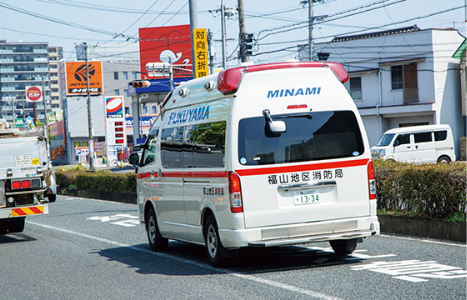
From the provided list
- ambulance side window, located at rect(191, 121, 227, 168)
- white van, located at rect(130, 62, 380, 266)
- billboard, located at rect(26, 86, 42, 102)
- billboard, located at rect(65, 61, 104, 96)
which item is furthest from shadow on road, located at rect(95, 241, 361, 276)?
billboard, located at rect(26, 86, 42, 102)

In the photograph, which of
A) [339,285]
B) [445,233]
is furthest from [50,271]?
[445,233]

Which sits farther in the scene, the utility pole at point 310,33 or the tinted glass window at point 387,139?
the utility pole at point 310,33

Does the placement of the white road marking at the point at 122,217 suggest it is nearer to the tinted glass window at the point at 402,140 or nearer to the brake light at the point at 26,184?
the brake light at the point at 26,184

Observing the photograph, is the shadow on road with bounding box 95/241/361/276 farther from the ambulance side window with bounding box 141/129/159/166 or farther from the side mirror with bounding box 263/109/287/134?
the side mirror with bounding box 263/109/287/134

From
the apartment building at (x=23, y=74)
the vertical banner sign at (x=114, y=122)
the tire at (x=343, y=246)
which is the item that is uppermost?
the apartment building at (x=23, y=74)

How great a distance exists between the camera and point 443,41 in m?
34.3

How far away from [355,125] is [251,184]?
166 cm

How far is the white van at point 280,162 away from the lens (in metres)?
6.97

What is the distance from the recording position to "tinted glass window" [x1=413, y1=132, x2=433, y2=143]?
29.0 meters

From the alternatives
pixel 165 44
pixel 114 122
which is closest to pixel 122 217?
pixel 114 122

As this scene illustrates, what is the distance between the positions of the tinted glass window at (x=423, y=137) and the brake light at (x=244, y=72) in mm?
22693

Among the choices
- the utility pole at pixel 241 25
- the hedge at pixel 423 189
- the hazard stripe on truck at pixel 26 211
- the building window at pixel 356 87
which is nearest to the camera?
the hedge at pixel 423 189

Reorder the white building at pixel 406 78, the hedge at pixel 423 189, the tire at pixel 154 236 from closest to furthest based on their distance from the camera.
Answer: the hedge at pixel 423 189
the tire at pixel 154 236
the white building at pixel 406 78

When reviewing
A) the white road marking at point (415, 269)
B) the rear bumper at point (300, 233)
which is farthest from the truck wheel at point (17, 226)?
the white road marking at point (415, 269)
